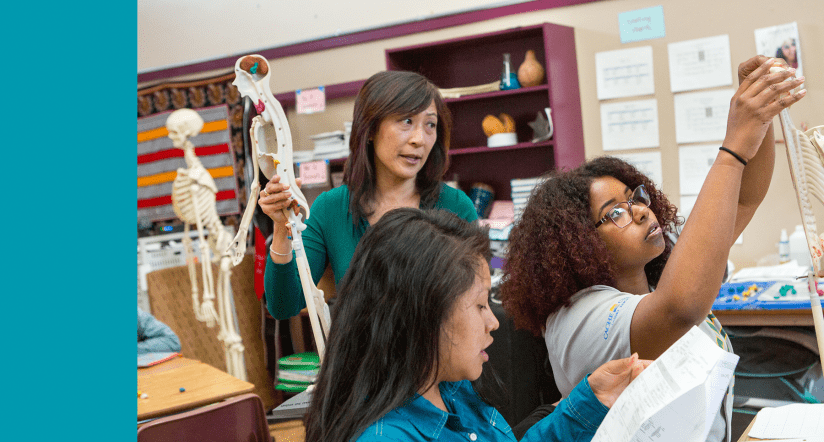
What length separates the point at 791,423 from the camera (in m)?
1.28

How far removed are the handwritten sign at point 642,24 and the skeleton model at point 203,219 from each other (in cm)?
249

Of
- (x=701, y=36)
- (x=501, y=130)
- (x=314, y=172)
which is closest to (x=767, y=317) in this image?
(x=701, y=36)

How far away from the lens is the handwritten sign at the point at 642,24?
351 centimetres

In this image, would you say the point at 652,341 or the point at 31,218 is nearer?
the point at 31,218

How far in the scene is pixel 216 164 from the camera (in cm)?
468

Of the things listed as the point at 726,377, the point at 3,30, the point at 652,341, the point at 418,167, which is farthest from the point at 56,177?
the point at 418,167

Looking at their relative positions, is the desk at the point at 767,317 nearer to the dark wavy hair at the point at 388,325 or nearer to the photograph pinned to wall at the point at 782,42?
the photograph pinned to wall at the point at 782,42

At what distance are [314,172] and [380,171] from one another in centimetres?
211

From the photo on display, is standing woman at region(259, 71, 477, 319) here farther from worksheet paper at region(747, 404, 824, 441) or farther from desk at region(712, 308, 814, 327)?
desk at region(712, 308, 814, 327)

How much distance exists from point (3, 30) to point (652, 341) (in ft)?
3.49

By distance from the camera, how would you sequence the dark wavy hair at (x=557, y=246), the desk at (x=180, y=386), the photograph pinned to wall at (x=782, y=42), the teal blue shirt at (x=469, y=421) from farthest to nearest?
1. the photograph pinned to wall at (x=782, y=42)
2. the desk at (x=180, y=386)
3. the dark wavy hair at (x=557, y=246)
4. the teal blue shirt at (x=469, y=421)

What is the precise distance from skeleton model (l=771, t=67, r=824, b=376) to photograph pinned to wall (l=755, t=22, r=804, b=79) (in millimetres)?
2128

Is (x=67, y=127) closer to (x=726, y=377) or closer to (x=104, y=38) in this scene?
(x=104, y=38)

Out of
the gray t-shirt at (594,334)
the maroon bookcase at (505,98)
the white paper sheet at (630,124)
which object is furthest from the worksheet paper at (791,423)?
the white paper sheet at (630,124)
